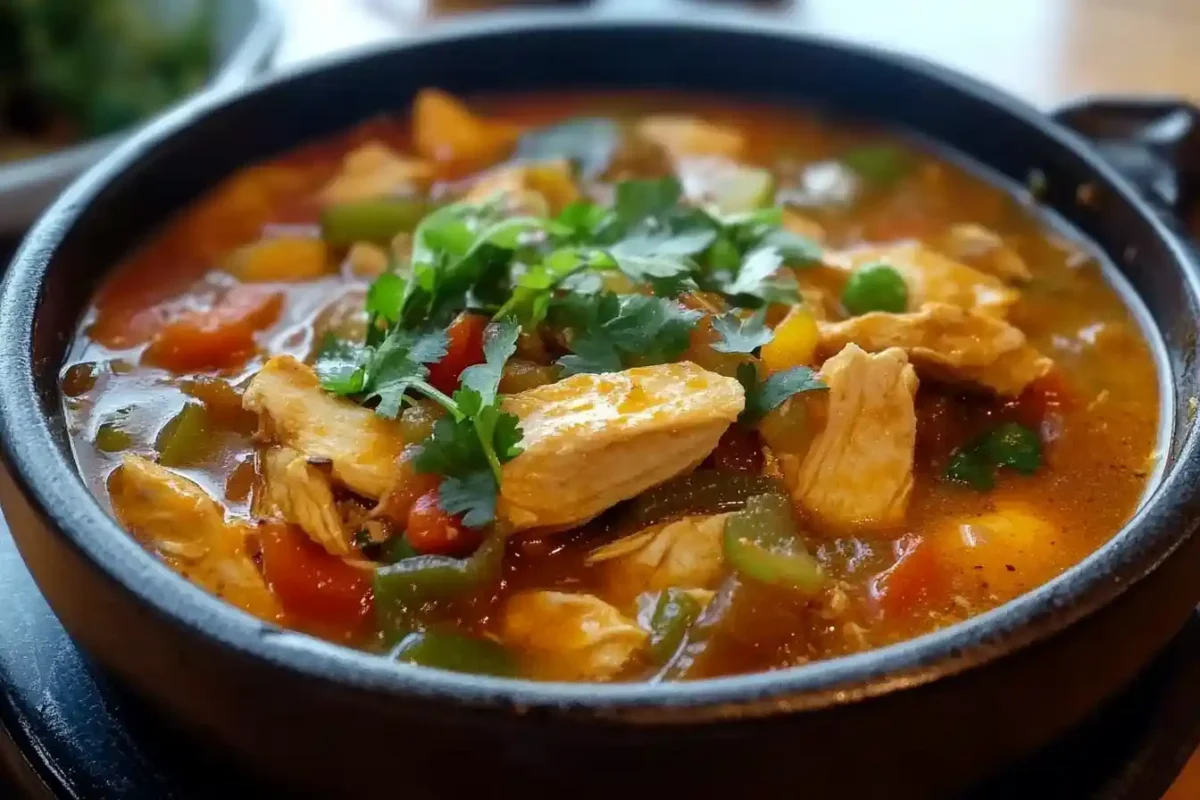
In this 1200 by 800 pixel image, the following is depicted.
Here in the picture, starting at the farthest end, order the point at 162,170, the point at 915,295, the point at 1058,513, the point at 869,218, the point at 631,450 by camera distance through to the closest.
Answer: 1. the point at 869,218
2. the point at 162,170
3. the point at 915,295
4. the point at 1058,513
5. the point at 631,450

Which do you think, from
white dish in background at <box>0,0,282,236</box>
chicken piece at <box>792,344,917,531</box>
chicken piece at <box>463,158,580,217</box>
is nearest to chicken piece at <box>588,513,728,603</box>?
chicken piece at <box>792,344,917,531</box>

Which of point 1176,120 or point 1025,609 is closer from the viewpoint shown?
point 1025,609

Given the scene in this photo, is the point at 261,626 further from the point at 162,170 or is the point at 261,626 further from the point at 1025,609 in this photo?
the point at 162,170

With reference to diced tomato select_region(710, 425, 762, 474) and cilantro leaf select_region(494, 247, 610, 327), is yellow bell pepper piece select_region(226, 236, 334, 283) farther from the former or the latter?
diced tomato select_region(710, 425, 762, 474)

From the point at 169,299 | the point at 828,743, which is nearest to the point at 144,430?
the point at 169,299

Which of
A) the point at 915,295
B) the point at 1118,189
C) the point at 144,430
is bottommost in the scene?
the point at 144,430

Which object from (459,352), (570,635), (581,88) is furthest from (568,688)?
(581,88)
